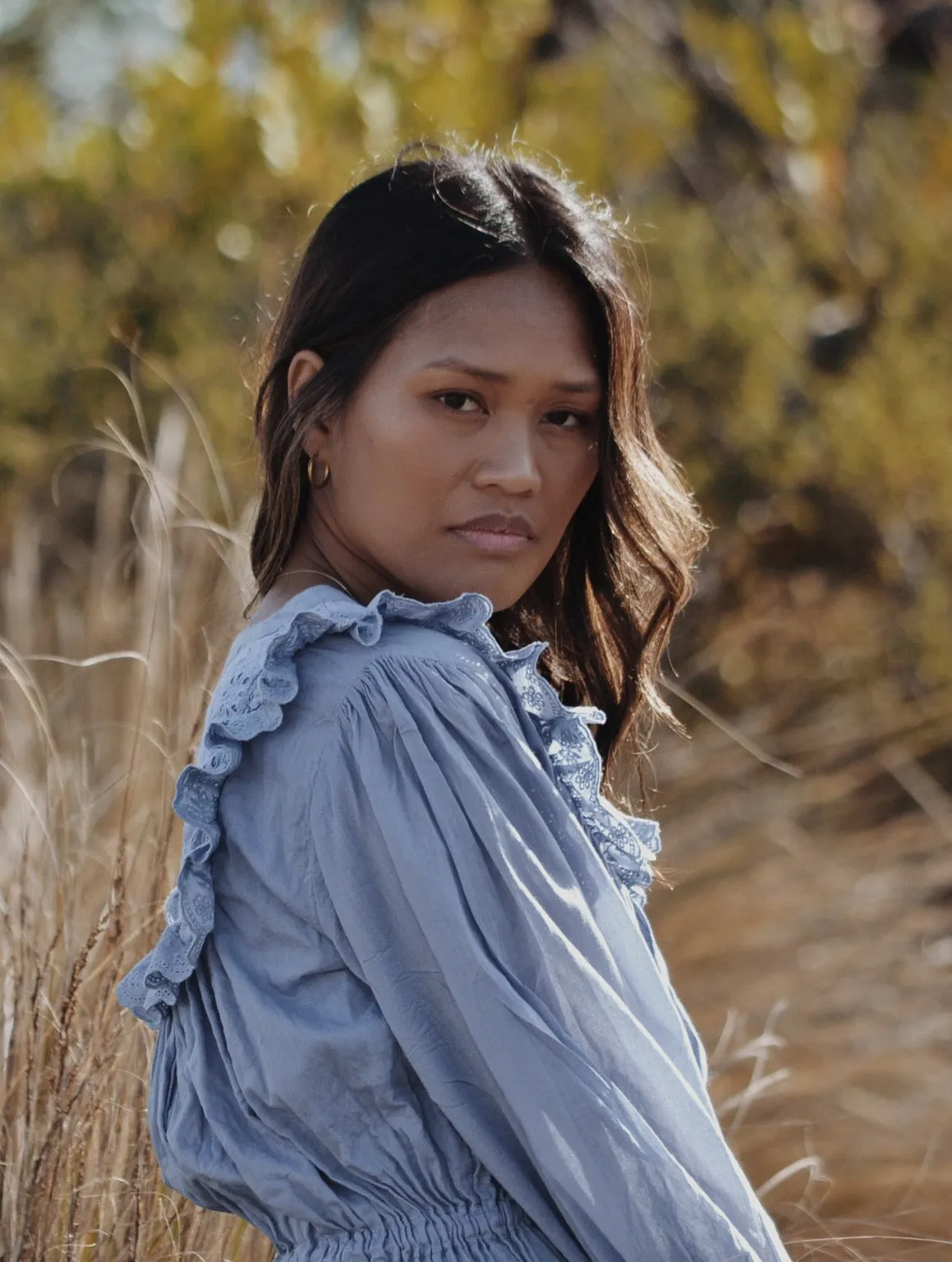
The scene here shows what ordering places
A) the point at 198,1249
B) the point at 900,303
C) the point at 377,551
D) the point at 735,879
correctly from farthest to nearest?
the point at 900,303
the point at 735,879
the point at 198,1249
the point at 377,551

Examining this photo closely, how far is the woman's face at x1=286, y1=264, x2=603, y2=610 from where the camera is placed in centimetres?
157

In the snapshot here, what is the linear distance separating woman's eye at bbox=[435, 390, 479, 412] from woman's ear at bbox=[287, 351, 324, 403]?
155 mm

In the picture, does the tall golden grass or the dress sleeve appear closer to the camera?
the dress sleeve

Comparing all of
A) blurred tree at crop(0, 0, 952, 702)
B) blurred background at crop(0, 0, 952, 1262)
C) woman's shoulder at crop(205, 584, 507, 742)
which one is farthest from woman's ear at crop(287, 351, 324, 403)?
blurred tree at crop(0, 0, 952, 702)

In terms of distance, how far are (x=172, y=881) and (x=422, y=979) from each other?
1128mm

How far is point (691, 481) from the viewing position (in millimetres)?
5641

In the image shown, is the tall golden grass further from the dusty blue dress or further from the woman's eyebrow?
the woman's eyebrow

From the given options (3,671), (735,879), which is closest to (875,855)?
(735,879)

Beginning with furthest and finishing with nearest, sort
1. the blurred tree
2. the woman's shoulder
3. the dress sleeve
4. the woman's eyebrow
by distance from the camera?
the blurred tree < the woman's eyebrow < the woman's shoulder < the dress sleeve

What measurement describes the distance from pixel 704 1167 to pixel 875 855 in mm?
3325

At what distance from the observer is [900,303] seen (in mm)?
6336

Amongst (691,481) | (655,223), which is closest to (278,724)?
(691,481)

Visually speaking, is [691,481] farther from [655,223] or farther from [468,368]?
[468,368]

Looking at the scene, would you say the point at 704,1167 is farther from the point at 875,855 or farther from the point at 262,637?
the point at 875,855
